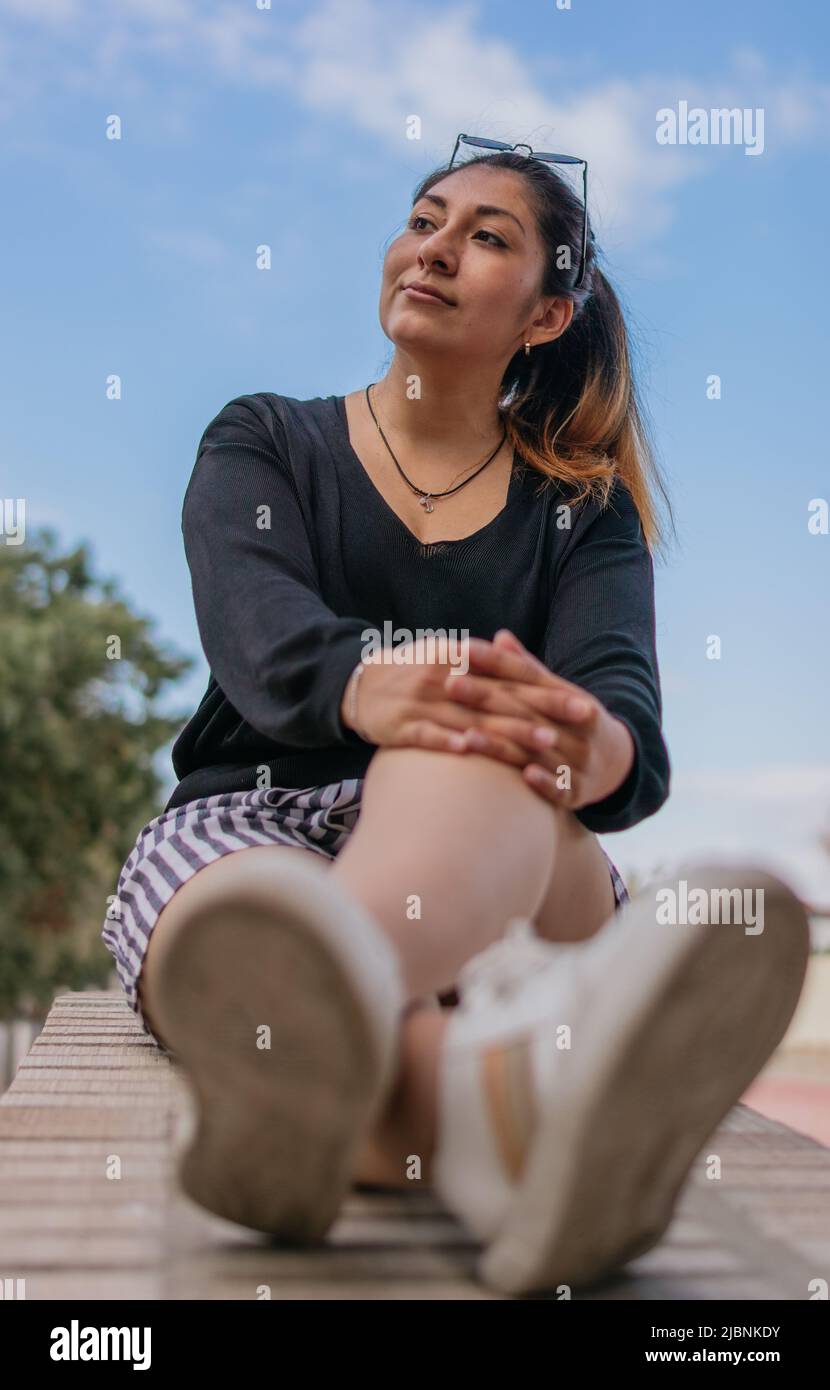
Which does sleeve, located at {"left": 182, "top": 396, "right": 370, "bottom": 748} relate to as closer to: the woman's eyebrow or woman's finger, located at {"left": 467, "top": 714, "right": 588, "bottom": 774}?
woman's finger, located at {"left": 467, "top": 714, "right": 588, "bottom": 774}

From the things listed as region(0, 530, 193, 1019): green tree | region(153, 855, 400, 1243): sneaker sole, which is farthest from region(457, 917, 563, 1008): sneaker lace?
region(0, 530, 193, 1019): green tree

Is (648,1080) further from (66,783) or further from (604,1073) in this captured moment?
(66,783)

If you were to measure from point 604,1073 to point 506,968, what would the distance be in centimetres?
14

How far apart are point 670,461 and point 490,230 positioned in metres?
0.42

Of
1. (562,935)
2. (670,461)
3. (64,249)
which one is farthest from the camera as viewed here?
(64,249)

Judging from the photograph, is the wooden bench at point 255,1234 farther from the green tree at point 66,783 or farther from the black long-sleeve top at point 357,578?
the green tree at point 66,783

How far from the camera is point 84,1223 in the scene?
100 centimetres

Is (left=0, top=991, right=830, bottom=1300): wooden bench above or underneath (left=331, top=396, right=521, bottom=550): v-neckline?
underneath

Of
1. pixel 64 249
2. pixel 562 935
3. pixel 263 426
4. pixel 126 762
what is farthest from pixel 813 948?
pixel 64 249

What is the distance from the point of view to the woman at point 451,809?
82 centimetres

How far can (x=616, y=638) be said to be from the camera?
4.77ft

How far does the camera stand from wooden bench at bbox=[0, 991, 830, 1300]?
2.95 feet

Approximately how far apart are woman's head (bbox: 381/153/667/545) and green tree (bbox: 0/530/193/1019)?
11.7 metres
